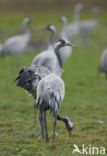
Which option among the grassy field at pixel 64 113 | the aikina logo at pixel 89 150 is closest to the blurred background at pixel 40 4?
the grassy field at pixel 64 113

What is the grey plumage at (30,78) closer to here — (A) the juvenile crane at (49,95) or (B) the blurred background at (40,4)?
(A) the juvenile crane at (49,95)

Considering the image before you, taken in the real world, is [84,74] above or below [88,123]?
above

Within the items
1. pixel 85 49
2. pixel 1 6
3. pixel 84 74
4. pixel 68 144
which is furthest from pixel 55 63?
pixel 1 6

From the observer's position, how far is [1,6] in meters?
42.7

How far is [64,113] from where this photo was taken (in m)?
13.4

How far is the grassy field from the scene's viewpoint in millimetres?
9445

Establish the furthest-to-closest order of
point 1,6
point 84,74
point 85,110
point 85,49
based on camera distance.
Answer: point 1,6 < point 85,49 < point 84,74 < point 85,110

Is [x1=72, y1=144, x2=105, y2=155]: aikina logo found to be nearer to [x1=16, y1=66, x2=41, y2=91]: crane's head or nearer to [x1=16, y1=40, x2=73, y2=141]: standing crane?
[x1=16, y1=40, x2=73, y2=141]: standing crane

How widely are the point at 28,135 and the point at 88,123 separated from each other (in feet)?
5.24

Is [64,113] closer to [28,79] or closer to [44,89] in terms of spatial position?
[28,79]

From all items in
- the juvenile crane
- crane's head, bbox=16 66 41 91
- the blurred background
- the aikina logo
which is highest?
the blurred background

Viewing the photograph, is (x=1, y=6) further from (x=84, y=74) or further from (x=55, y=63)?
(x=55, y=63)

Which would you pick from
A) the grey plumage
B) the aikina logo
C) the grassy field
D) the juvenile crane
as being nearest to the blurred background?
the grassy field

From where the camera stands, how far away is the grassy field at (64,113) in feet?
31.0
